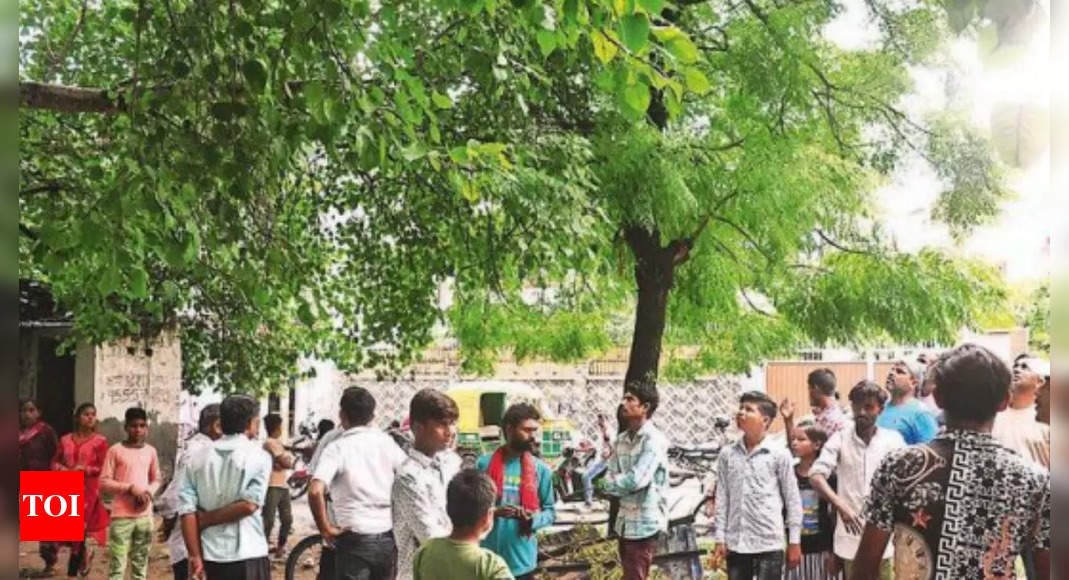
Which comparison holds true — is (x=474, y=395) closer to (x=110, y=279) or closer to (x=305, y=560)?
(x=305, y=560)

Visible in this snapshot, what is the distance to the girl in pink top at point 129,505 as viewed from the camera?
839 cm

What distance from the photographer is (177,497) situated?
6438 mm

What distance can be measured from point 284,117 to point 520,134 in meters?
3.70

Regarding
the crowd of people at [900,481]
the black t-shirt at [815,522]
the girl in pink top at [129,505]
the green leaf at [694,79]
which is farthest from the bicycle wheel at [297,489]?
the green leaf at [694,79]

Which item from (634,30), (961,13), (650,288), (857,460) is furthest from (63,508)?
(961,13)

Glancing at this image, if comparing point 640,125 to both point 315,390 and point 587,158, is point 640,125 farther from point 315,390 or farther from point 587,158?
point 315,390

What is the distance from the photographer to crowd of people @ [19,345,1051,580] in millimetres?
3396

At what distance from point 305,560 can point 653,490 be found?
5092 millimetres

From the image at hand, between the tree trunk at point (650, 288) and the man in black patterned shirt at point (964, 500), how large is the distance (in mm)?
7372

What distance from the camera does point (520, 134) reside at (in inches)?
341

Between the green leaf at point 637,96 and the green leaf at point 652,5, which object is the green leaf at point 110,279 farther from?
the green leaf at point 652,5

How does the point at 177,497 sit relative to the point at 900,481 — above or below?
below

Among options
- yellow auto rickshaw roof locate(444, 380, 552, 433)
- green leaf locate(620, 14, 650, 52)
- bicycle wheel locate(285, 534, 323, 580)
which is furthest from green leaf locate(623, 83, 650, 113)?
yellow auto rickshaw roof locate(444, 380, 552, 433)

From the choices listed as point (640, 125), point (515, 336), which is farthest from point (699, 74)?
point (515, 336)
